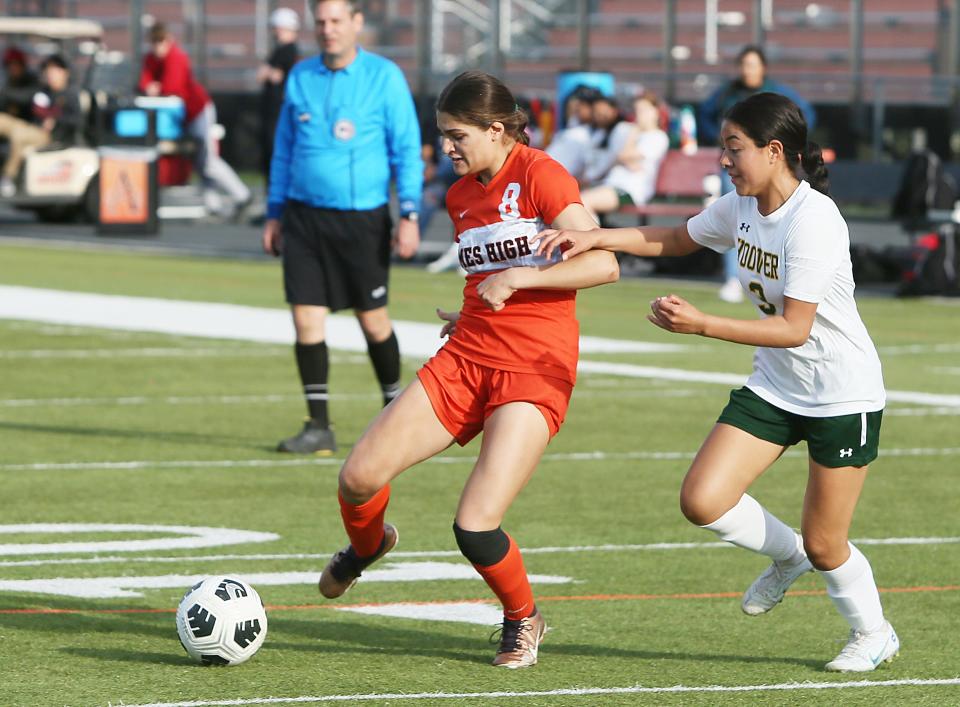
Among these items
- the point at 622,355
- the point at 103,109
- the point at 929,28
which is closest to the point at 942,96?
the point at 929,28

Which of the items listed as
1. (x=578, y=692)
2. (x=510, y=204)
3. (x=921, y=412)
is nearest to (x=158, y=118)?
(x=921, y=412)

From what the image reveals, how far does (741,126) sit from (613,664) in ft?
5.55

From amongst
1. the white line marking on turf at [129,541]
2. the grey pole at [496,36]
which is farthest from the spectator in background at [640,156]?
the white line marking on turf at [129,541]

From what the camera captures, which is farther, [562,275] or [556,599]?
[556,599]

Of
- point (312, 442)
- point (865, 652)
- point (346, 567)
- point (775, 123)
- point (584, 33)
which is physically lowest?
point (312, 442)

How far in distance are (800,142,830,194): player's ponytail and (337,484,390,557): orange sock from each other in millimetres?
1640

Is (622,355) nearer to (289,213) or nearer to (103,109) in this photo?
(289,213)

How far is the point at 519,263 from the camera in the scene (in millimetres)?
6324

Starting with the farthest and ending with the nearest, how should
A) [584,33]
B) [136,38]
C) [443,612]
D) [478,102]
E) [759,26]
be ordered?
[136,38]
[584,33]
[759,26]
[443,612]
[478,102]

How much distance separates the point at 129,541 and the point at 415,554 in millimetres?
1180

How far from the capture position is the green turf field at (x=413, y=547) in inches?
238

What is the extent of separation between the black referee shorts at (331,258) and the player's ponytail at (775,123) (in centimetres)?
444

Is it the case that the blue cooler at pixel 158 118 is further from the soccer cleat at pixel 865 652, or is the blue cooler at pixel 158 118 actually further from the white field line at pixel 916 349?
the soccer cleat at pixel 865 652

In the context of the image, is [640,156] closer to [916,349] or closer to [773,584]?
[916,349]
